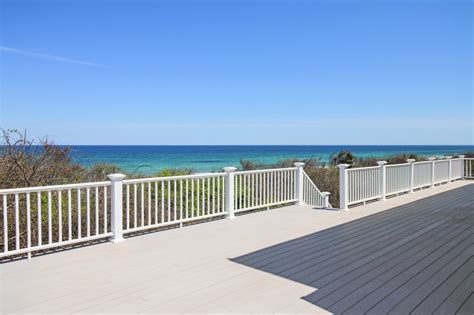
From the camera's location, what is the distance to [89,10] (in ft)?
29.3

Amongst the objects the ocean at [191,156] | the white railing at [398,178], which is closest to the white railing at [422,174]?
the white railing at [398,178]

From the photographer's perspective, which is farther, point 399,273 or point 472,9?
point 472,9

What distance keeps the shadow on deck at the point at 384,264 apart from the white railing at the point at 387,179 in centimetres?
132

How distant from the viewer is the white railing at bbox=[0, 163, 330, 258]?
4039 mm

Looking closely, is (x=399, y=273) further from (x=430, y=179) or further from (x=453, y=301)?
(x=430, y=179)

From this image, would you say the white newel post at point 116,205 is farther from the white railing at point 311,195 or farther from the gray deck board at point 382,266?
the white railing at point 311,195

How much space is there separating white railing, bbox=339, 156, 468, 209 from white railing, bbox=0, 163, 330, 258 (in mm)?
928

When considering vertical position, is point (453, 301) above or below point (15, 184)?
below

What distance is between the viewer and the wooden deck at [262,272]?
2576 millimetres

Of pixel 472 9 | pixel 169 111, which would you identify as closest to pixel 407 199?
pixel 472 9

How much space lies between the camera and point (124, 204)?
19.7 ft

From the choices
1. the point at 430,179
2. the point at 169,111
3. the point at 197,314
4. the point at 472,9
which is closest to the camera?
the point at 197,314

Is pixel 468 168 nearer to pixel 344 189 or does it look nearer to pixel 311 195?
pixel 311 195

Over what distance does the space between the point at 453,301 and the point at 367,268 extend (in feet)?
2.88
